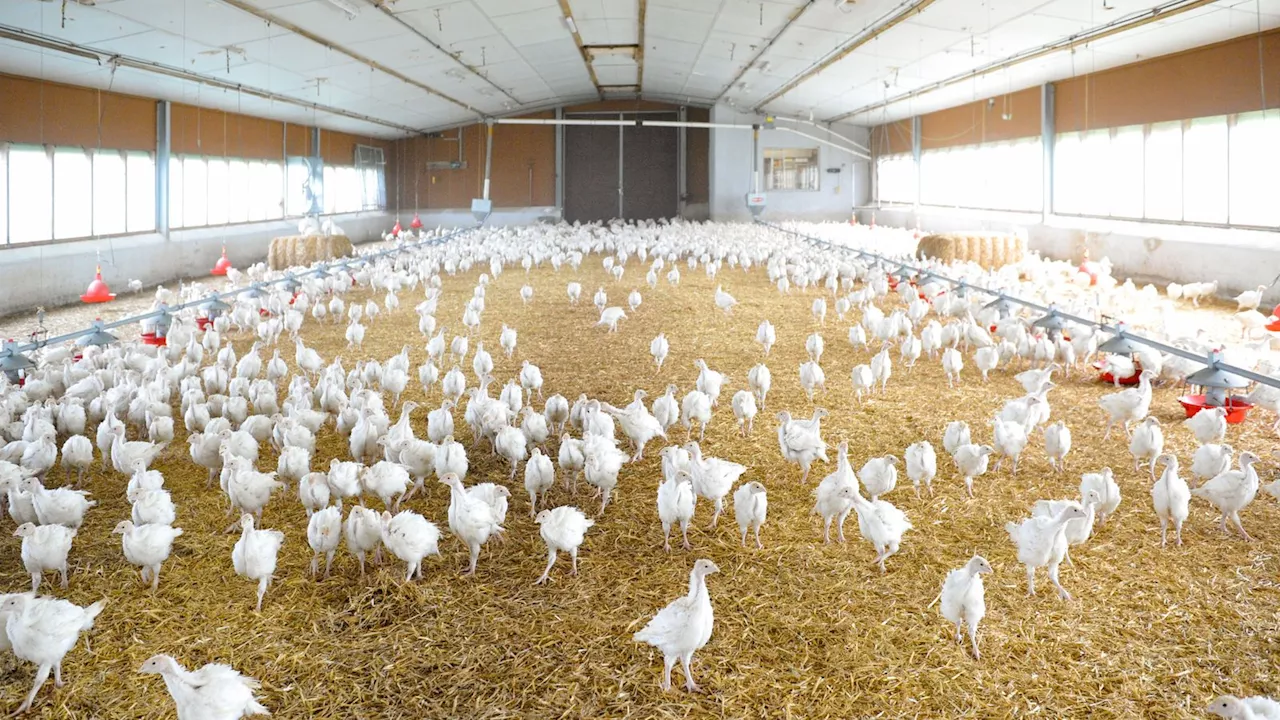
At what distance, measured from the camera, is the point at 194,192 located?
21109mm

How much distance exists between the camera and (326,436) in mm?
7539

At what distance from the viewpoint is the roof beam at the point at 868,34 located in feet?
47.4

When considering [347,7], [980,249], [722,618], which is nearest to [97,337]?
[347,7]

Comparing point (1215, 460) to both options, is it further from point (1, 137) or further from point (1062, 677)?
point (1, 137)

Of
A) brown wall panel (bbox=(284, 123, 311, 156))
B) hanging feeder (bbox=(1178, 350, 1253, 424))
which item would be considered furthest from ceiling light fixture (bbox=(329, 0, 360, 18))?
brown wall panel (bbox=(284, 123, 311, 156))

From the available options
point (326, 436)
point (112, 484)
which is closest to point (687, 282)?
point (326, 436)

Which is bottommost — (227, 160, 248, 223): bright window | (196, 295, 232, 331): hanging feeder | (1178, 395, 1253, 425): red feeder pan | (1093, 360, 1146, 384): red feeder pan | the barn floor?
the barn floor

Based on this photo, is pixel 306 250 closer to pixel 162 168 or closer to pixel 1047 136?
pixel 162 168

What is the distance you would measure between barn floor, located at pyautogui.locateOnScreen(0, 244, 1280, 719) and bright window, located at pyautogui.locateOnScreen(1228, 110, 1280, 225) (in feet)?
32.8

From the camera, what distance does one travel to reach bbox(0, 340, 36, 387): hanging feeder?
8336 millimetres

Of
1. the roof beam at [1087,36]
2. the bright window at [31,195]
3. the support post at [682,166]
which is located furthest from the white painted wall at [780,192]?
the bright window at [31,195]

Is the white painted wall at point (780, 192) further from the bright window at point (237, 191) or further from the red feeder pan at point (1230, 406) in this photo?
the red feeder pan at point (1230, 406)

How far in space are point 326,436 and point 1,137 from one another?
426 inches

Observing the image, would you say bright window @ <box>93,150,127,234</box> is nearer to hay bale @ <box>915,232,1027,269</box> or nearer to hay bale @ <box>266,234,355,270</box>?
hay bale @ <box>266,234,355,270</box>
